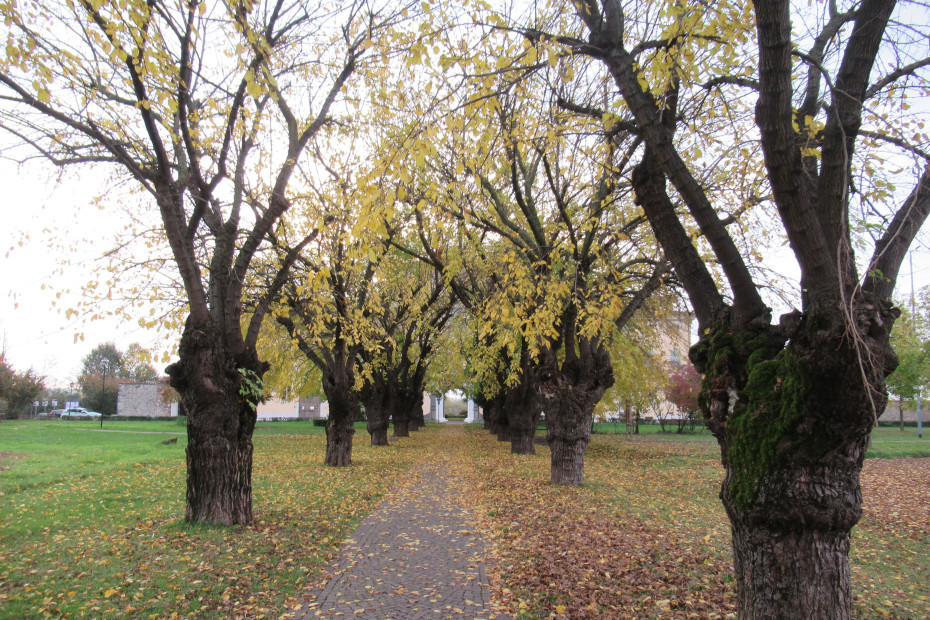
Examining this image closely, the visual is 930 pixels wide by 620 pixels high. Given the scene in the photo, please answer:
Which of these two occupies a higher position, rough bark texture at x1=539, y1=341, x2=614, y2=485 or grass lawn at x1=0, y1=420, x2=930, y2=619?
rough bark texture at x1=539, y1=341, x2=614, y2=485

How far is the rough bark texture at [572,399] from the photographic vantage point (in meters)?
10.8

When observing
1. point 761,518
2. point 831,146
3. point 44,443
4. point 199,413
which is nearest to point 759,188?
point 831,146

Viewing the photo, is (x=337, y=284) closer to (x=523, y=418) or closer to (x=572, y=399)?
(x=572, y=399)

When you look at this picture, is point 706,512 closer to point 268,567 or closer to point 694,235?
point 694,235

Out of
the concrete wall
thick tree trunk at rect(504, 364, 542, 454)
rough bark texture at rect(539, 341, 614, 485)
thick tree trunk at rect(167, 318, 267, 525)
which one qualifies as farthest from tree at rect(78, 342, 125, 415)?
rough bark texture at rect(539, 341, 614, 485)

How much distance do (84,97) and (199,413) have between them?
13.3 ft

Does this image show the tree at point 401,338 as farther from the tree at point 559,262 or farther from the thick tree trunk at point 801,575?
the thick tree trunk at point 801,575

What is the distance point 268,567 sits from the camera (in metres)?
5.52

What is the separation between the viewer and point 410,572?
549 centimetres

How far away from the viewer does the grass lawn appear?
451cm

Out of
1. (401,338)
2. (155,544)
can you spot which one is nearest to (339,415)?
(155,544)

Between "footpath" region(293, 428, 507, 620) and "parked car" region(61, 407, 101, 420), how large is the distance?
6247cm

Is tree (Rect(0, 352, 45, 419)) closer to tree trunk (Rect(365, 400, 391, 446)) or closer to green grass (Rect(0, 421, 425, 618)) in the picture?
tree trunk (Rect(365, 400, 391, 446))

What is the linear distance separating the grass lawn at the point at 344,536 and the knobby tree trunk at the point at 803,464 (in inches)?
57.7
